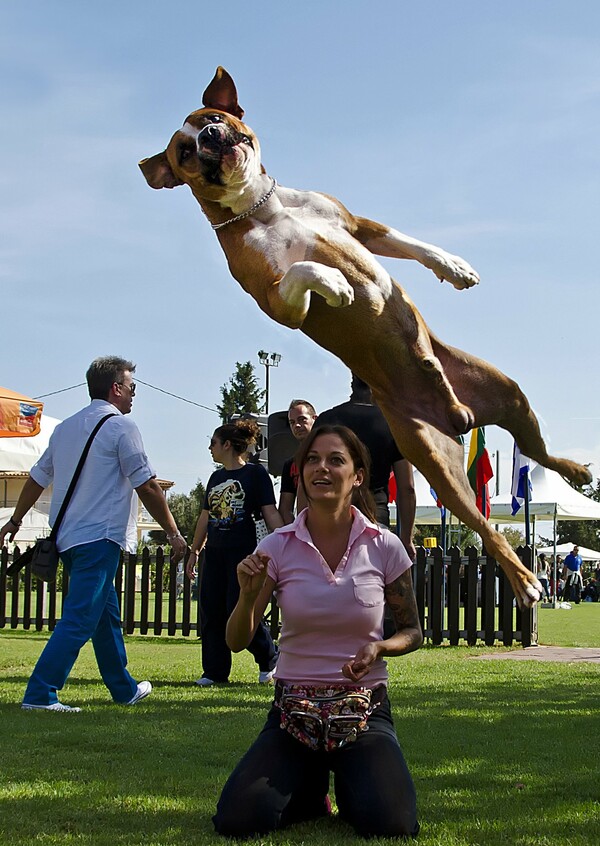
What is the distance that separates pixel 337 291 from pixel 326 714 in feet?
4.86

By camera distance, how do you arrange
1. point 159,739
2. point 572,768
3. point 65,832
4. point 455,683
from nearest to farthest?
1. point 65,832
2. point 572,768
3. point 159,739
4. point 455,683

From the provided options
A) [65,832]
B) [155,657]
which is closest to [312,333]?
[65,832]

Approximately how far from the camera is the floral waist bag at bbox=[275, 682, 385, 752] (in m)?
3.57

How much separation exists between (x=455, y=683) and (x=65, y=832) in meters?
4.75

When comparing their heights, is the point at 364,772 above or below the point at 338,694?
below

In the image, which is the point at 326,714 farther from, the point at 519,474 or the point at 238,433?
the point at 519,474

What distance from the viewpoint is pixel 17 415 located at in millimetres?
10547

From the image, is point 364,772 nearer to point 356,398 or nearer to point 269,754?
point 269,754

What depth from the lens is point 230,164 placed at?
3592mm

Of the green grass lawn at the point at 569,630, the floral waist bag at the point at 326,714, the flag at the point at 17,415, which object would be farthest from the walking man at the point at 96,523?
the green grass lawn at the point at 569,630

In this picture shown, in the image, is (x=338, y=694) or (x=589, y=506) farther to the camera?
(x=589, y=506)

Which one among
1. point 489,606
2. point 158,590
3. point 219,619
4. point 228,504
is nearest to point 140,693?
point 219,619

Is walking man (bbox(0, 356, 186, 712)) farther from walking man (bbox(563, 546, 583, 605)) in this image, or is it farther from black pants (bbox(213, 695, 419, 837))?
walking man (bbox(563, 546, 583, 605))

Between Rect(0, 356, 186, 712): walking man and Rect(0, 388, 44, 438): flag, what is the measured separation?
13.5ft
